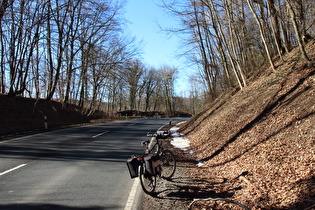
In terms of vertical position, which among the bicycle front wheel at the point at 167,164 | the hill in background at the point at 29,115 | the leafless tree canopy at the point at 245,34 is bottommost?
the bicycle front wheel at the point at 167,164

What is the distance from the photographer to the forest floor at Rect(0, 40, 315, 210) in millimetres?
4430

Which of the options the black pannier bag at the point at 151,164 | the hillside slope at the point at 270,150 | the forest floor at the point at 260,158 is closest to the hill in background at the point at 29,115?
the forest floor at the point at 260,158

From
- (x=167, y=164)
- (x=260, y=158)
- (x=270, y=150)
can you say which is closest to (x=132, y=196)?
(x=167, y=164)

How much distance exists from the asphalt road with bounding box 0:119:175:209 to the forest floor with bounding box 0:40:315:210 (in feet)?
3.29

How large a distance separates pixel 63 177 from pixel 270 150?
517 cm

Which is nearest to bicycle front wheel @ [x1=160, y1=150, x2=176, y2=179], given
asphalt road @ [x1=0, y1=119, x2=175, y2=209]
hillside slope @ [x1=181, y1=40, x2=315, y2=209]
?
hillside slope @ [x1=181, y1=40, x2=315, y2=209]

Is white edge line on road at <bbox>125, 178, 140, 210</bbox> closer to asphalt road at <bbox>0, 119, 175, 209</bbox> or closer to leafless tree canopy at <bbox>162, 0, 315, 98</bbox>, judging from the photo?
asphalt road at <bbox>0, 119, 175, 209</bbox>

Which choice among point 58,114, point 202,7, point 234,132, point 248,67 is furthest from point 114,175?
point 58,114

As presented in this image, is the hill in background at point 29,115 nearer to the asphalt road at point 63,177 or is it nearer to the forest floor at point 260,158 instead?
the asphalt road at point 63,177

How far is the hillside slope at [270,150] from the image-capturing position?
174 inches

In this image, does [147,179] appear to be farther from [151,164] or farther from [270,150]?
[270,150]

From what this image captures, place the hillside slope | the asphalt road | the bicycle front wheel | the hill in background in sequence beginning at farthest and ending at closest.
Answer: the hill in background < the bicycle front wheel < the asphalt road < the hillside slope

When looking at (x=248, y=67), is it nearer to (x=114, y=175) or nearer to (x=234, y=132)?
(x=234, y=132)

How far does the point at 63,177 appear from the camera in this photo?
612cm
